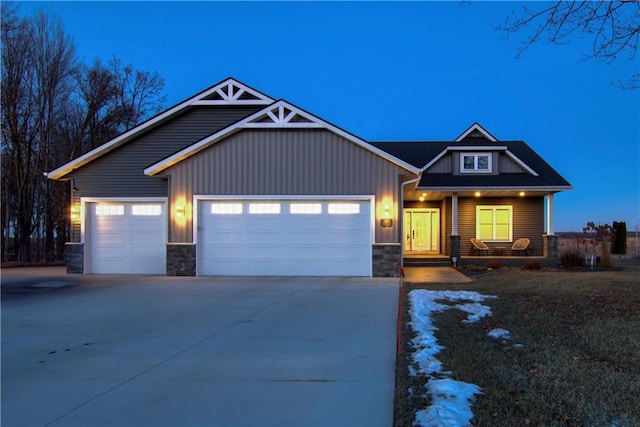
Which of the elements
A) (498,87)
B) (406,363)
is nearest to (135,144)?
(406,363)

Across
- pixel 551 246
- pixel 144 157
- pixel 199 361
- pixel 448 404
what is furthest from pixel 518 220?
pixel 448 404

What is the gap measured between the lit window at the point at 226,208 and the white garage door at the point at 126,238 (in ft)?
7.10

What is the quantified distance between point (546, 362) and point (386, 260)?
8.59 metres

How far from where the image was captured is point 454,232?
17953 millimetres

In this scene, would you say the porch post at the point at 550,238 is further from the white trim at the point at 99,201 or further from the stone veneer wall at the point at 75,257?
the stone veneer wall at the point at 75,257

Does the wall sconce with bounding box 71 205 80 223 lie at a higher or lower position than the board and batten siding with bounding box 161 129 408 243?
lower

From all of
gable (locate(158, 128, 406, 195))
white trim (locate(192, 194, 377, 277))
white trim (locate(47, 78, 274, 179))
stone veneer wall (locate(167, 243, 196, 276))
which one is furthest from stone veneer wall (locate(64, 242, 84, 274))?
white trim (locate(192, 194, 377, 277))

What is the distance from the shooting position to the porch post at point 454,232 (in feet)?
58.0

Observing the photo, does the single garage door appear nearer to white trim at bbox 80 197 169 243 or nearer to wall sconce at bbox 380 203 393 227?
wall sconce at bbox 380 203 393 227

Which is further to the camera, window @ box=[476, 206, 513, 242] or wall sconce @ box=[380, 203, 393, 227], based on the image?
window @ box=[476, 206, 513, 242]

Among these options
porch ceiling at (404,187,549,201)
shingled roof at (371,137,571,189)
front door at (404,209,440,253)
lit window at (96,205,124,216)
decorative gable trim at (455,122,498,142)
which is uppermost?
decorative gable trim at (455,122,498,142)

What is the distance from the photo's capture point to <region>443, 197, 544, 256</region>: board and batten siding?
1934 centimetres

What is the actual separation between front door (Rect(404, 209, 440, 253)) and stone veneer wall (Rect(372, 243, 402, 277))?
7.46 metres

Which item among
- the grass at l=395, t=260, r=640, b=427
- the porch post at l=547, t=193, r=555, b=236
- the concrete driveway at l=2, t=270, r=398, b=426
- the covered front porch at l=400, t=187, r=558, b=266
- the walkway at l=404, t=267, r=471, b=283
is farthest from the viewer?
the covered front porch at l=400, t=187, r=558, b=266
